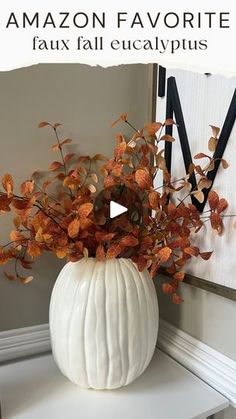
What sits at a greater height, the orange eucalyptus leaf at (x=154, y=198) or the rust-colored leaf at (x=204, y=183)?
the rust-colored leaf at (x=204, y=183)

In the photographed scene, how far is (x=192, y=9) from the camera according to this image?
664 millimetres

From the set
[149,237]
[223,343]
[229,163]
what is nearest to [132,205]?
[149,237]

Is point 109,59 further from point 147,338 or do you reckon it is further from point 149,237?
point 147,338

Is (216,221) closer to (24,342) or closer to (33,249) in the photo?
(33,249)

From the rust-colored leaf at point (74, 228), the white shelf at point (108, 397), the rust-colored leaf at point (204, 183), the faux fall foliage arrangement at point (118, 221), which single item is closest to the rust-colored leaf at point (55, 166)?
the faux fall foliage arrangement at point (118, 221)

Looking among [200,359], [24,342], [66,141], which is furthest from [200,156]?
[24,342]

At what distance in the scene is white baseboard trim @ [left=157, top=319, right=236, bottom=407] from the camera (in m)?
0.71

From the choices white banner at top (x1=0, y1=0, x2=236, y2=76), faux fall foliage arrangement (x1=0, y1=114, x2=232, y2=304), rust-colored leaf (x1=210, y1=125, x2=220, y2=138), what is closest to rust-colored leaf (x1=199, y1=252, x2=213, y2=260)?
faux fall foliage arrangement (x1=0, y1=114, x2=232, y2=304)

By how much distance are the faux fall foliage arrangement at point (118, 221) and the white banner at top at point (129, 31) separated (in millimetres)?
137

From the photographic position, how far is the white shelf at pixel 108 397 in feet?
2.15

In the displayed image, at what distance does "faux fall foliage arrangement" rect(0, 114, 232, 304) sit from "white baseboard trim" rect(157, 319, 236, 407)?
122 millimetres

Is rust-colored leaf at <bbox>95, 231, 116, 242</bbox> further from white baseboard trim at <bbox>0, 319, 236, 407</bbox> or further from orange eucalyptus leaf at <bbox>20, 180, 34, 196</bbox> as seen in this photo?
white baseboard trim at <bbox>0, 319, 236, 407</bbox>

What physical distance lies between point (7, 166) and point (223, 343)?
0.59 meters

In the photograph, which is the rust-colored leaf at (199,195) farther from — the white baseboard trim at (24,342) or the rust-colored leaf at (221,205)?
the white baseboard trim at (24,342)
